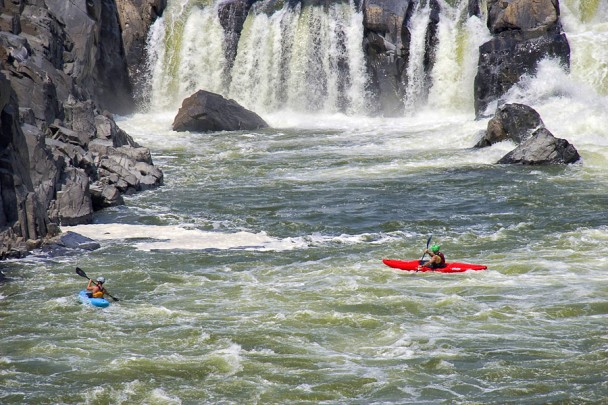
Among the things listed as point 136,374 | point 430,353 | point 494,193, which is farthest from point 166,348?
point 494,193

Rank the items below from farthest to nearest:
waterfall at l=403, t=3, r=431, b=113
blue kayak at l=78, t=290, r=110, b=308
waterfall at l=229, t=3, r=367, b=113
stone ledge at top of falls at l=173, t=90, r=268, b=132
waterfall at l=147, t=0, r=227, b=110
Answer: waterfall at l=147, t=0, r=227, b=110, waterfall at l=229, t=3, r=367, b=113, waterfall at l=403, t=3, r=431, b=113, stone ledge at top of falls at l=173, t=90, r=268, b=132, blue kayak at l=78, t=290, r=110, b=308

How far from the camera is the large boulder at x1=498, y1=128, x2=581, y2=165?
115ft

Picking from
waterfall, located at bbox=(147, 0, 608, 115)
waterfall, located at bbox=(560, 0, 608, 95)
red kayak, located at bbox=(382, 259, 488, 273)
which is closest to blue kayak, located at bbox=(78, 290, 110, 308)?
red kayak, located at bbox=(382, 259, 488, 273)

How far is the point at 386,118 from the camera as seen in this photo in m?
48.7

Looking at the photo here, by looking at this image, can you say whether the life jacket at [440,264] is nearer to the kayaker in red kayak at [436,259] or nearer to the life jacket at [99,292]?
the kayaker in red kayak at [436,259]

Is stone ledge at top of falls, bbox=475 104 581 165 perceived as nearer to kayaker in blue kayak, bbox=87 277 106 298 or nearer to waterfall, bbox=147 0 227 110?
kayaker in blue kayak, bbox=87 277 106 298

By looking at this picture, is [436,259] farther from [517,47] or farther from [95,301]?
[517,47]

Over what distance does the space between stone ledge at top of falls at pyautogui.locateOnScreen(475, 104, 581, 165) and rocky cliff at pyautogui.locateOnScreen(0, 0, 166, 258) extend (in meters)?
12.0

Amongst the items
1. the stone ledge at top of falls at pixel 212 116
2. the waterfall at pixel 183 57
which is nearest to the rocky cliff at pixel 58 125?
the waterfall at pixel 183 57

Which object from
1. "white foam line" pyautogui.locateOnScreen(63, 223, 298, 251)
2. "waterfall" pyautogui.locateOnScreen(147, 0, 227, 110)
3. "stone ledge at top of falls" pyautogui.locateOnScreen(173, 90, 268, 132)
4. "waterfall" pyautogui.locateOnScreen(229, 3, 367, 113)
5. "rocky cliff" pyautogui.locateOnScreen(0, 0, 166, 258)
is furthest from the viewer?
"waterfall" pyautogui.locateOnScreen(147, 0, 227, 110)

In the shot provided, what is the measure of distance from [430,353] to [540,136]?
1991 cm

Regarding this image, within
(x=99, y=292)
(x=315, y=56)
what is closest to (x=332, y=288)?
(x=99, y=292)

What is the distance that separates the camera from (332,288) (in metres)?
21.6

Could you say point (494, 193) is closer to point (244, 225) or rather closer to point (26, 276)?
point (244, 225)
